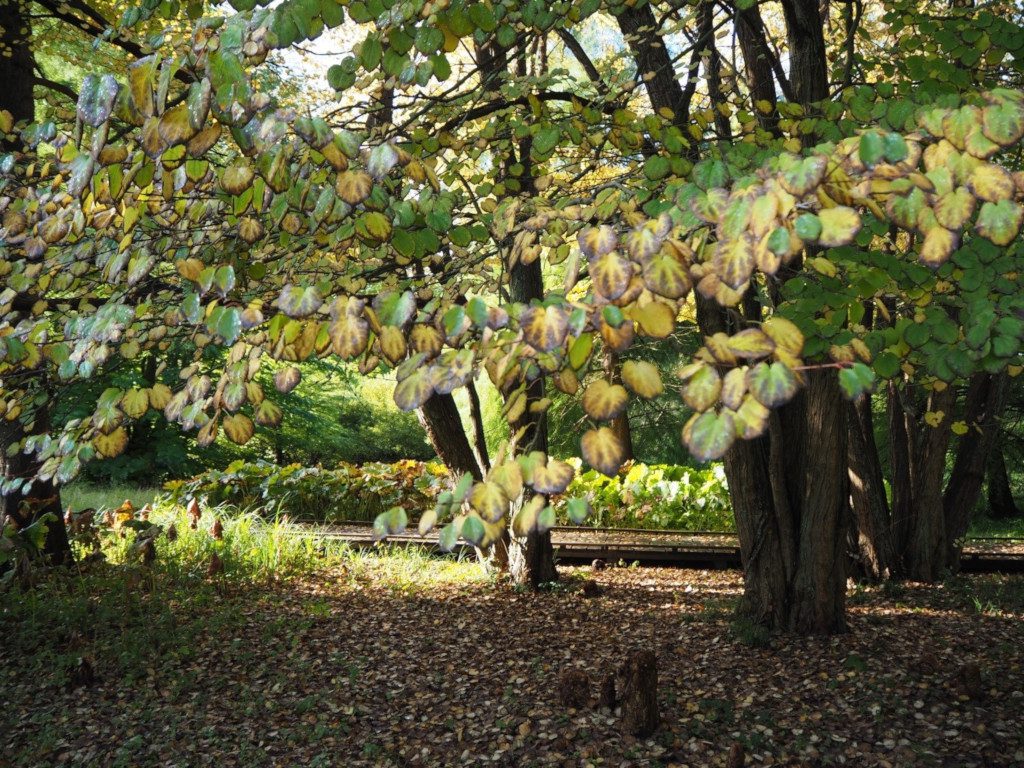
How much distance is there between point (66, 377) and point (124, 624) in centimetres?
366

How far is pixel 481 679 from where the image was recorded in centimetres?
430

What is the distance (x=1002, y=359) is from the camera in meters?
2.35

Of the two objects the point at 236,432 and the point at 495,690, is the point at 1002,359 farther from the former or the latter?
the point at 495,690

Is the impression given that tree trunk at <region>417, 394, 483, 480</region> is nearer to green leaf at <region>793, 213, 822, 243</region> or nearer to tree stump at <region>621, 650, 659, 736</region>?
tree stump at <region>621, 650, 659, 736</region>

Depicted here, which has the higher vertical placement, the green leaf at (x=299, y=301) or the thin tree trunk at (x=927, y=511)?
the green leaf at (x=299, y=301)

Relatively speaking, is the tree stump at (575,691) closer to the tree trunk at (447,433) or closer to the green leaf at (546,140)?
the green leaf at (546,140)

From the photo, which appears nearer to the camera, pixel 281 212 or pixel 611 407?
pixel 611 407

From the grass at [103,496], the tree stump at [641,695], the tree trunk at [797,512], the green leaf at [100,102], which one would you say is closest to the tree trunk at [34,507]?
the grass at [103,496]

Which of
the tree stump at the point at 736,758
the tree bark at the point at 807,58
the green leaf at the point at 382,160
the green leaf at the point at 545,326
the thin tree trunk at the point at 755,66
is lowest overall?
the tree stump at the point at 736,758

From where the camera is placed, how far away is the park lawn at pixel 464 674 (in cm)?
347

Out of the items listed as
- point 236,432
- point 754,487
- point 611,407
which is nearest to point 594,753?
point 754,487

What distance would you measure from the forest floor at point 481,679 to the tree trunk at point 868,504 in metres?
0.25

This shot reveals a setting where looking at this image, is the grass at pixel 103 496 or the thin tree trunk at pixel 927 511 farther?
the grass at pixel 103 496

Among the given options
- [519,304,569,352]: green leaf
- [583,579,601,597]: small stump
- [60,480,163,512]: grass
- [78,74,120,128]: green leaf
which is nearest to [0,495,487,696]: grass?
Answer: [583,579,601,597]: small stump
